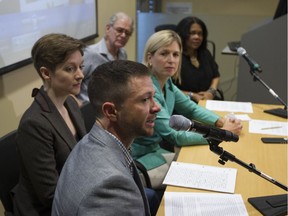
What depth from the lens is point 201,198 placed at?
4.45 ft

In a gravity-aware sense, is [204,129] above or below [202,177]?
above

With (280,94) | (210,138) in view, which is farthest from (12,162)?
(280,94)

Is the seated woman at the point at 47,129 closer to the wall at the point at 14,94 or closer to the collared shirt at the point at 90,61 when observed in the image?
the wall at the point at 14,94

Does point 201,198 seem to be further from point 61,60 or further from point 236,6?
point 236,6

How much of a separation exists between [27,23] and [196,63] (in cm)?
163

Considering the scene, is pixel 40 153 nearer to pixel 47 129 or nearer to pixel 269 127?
pixel 47 129

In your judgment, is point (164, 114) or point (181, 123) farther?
point (164, 114)

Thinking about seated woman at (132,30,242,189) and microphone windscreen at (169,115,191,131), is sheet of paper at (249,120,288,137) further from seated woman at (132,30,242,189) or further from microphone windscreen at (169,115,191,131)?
microphone windscreen at (169,115,191,131)

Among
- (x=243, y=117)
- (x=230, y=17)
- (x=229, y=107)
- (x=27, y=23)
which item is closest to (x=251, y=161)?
(x=243, y=117)

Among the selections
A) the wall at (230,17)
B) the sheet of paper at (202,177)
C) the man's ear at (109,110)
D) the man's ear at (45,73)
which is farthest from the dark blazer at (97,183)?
the wall at (230,17)

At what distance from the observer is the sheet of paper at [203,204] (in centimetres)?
127

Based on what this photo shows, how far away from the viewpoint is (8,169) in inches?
59.1

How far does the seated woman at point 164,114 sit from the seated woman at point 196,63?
918 mm

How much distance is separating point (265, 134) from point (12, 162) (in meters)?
1.36
